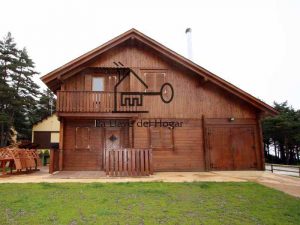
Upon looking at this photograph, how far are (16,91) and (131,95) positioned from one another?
27381 millimetres

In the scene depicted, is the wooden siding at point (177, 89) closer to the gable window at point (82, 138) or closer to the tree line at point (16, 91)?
the gable window at point (82, 138)

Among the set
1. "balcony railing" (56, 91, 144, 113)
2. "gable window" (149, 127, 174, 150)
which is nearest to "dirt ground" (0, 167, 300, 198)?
"gable window" (149, 127, 174, 150)

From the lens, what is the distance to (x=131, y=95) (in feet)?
46.9

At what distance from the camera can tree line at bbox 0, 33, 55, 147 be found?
3410cm

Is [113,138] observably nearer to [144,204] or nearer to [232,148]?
[232,148]

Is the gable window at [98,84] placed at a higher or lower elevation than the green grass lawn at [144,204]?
higher

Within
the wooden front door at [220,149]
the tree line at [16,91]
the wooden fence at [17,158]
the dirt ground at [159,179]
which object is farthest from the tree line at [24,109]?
the wooden front door at [220,149]

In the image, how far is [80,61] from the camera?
46.3 ft

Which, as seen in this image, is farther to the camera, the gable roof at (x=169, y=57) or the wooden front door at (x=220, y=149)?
the wooden front door at (x=220, y=149)

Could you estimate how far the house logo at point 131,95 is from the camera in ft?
45.5

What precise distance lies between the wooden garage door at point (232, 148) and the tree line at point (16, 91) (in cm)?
2832

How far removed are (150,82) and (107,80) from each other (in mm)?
2551

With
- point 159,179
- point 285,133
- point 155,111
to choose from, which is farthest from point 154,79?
point 285,133

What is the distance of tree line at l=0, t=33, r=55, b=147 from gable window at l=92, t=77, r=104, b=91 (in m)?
23.2
